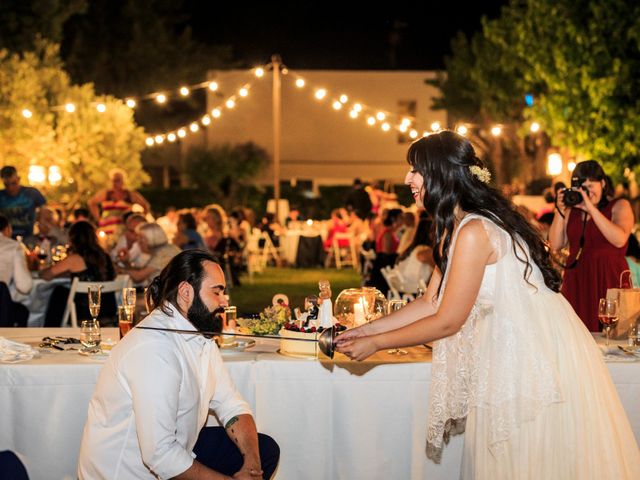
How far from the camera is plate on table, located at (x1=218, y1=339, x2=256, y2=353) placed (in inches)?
153

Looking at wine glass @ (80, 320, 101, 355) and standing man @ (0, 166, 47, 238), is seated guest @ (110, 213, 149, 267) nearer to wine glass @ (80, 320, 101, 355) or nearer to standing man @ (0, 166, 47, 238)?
standing man @ (0, 166, 47, 238)

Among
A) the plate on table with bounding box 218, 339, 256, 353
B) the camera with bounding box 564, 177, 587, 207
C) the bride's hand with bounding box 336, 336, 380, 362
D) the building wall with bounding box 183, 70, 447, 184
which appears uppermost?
the building wall with bounding box 183, 70, 447, 184

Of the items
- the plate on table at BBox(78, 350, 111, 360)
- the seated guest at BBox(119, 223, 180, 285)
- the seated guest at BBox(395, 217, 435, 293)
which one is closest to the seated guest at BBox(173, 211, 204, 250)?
the seated guest at BBox(119, 223, 180, 285)

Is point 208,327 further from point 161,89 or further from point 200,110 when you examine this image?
point 200,110

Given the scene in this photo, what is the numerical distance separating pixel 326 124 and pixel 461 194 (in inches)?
1112

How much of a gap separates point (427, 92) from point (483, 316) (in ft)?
93.2

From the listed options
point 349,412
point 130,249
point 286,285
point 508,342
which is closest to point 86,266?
point 130,249

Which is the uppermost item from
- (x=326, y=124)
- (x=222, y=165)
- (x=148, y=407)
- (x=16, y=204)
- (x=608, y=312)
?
(x=326, y=124)

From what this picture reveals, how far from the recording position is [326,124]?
1212 inches

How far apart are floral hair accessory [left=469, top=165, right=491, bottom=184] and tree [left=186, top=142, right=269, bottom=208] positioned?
82.0 feet

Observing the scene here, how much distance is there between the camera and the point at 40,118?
17438mm

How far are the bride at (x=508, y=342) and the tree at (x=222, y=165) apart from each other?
25.0 metres

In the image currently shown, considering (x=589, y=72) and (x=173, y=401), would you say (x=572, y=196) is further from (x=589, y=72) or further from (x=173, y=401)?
(x=589, y=72)

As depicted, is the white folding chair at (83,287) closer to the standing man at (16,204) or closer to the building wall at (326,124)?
the standing man at (16,204)
